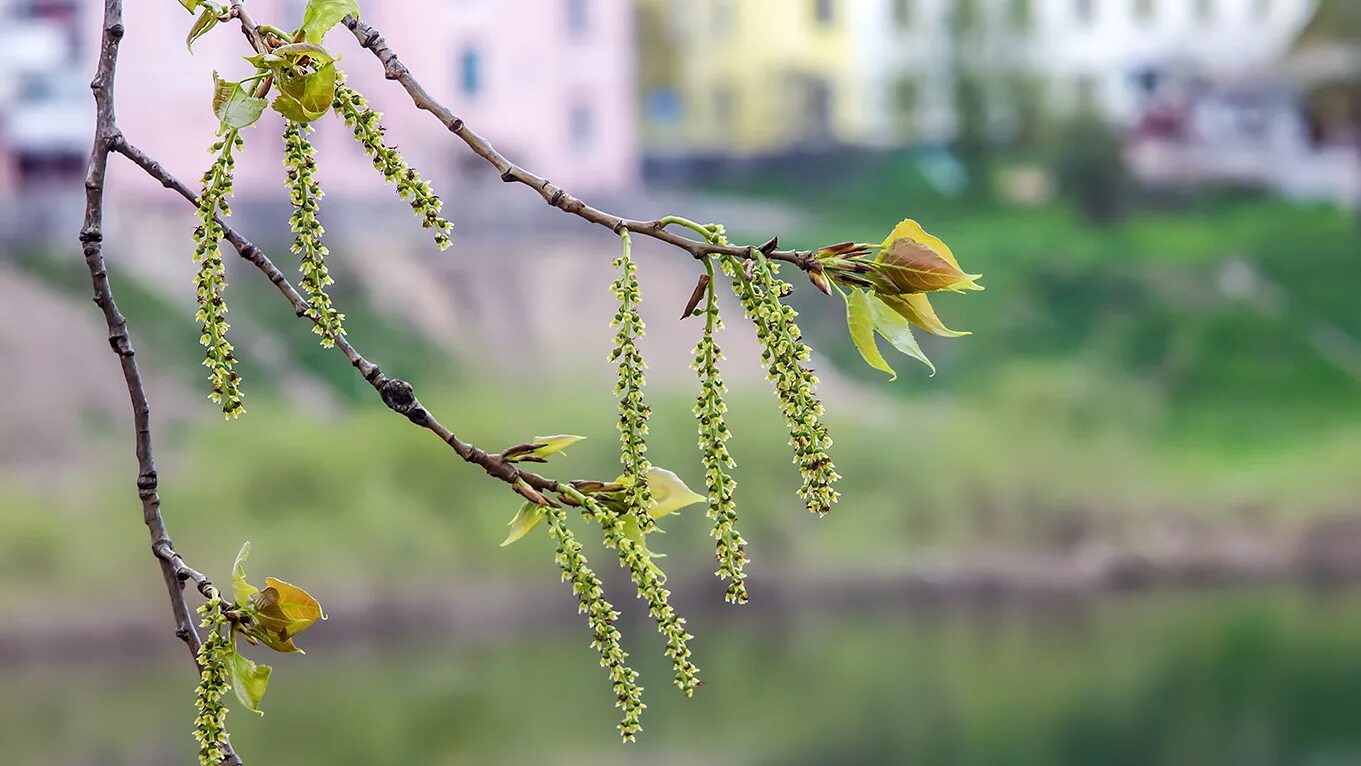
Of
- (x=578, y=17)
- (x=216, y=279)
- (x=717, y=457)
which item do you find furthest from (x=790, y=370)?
(x=578, y=17)

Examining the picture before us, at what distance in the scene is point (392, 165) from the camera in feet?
1.41

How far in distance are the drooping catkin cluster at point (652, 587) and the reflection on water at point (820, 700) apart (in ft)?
24.4

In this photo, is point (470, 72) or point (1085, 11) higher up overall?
point (1085, 11)

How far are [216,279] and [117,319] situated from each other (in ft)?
0.21

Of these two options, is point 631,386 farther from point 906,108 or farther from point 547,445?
point 906,108

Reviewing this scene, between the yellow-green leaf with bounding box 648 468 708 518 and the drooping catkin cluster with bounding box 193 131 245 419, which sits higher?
the drooping catkin cluster with bounding box 193 131 245 419

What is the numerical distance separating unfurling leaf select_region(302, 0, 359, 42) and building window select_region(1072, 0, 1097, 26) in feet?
41.4

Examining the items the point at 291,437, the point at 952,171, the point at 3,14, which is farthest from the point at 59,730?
the point at 952,171

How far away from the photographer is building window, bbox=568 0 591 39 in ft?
38.0

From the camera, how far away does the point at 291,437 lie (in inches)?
405

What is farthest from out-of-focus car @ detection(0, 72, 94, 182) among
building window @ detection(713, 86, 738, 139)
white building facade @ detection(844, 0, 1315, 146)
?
white building facade @ detection(844, 0, 1315, 146)

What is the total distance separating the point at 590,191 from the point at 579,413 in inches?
60.9

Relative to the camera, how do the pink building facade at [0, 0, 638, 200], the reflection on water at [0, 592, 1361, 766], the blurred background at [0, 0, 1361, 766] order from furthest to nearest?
the pink building facade at [0, 0, 638, 200]
the blurred background at [0, 0, 1361, 766]
the reflection on water at [0, 592, 1361, 766]

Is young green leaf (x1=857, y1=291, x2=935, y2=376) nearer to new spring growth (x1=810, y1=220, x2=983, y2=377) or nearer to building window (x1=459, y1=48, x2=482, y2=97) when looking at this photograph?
new spring growth (x1=810, y1=220, x2=983, y2=377)
